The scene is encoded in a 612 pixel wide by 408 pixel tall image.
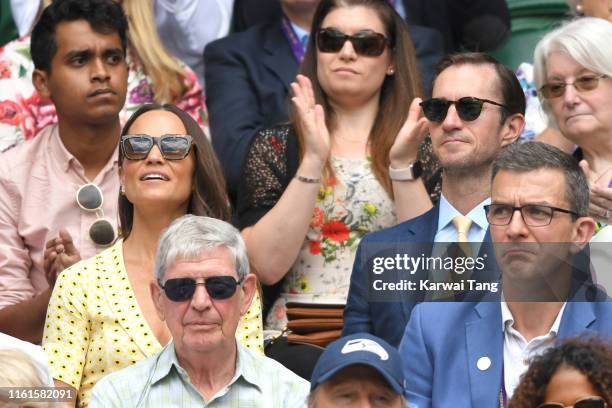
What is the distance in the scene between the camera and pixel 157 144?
6195 millimetres

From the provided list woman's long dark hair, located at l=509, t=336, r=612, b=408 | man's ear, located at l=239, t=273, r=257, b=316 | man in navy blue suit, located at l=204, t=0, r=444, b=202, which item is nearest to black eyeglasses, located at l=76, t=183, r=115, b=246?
man in navy blue suit, located at l=204, t=0, r=444, b=202

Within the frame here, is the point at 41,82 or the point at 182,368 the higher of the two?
the point at 41,82

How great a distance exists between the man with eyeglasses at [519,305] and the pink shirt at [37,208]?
186 cm

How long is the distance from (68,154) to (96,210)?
1.05ft

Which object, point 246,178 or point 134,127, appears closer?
point 134,127

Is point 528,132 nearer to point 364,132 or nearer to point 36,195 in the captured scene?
point 364,132

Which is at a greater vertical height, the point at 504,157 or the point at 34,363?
the point at 504,157

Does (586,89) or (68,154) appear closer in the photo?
(586,89)

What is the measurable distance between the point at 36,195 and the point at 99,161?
13.8 inches

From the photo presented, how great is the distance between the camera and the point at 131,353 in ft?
18.8

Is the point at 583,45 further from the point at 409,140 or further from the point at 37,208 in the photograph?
the point at 37,208

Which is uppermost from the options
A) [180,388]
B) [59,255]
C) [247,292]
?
[59,255]

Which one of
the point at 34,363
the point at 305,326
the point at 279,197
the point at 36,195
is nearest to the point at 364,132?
the point at 279,197

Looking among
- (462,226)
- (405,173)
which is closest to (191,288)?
(462,226)
